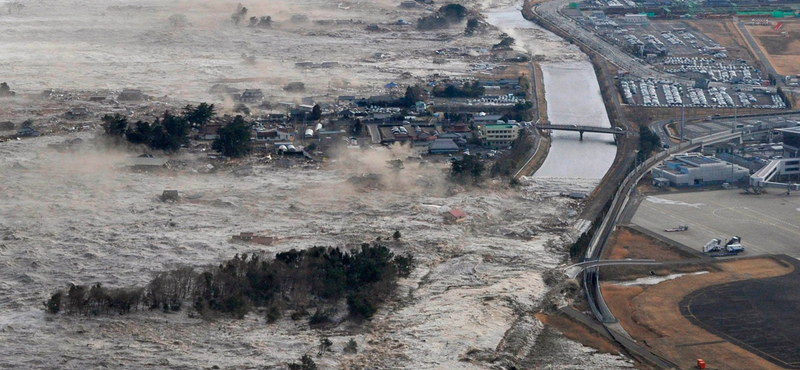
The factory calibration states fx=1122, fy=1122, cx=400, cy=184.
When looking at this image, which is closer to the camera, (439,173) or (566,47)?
(439,173)

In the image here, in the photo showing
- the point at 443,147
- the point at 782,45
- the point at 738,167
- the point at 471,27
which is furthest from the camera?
the point at 471,27

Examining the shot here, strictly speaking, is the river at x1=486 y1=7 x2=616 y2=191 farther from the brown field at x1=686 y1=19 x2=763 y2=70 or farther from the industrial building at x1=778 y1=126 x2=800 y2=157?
the brown field at x1=686 y1=19 x2=763 y2=70

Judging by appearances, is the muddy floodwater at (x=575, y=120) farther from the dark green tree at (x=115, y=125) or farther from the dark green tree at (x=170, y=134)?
the dark green tree at (x=115, y=125)

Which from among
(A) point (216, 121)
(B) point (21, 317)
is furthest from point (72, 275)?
(A) point (216, 121)

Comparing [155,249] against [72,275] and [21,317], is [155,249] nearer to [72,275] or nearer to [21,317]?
[72,275]

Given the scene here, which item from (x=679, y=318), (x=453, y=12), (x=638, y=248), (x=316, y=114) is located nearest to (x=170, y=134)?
(x=316, y=114)

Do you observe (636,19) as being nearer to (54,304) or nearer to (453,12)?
(453,12)
